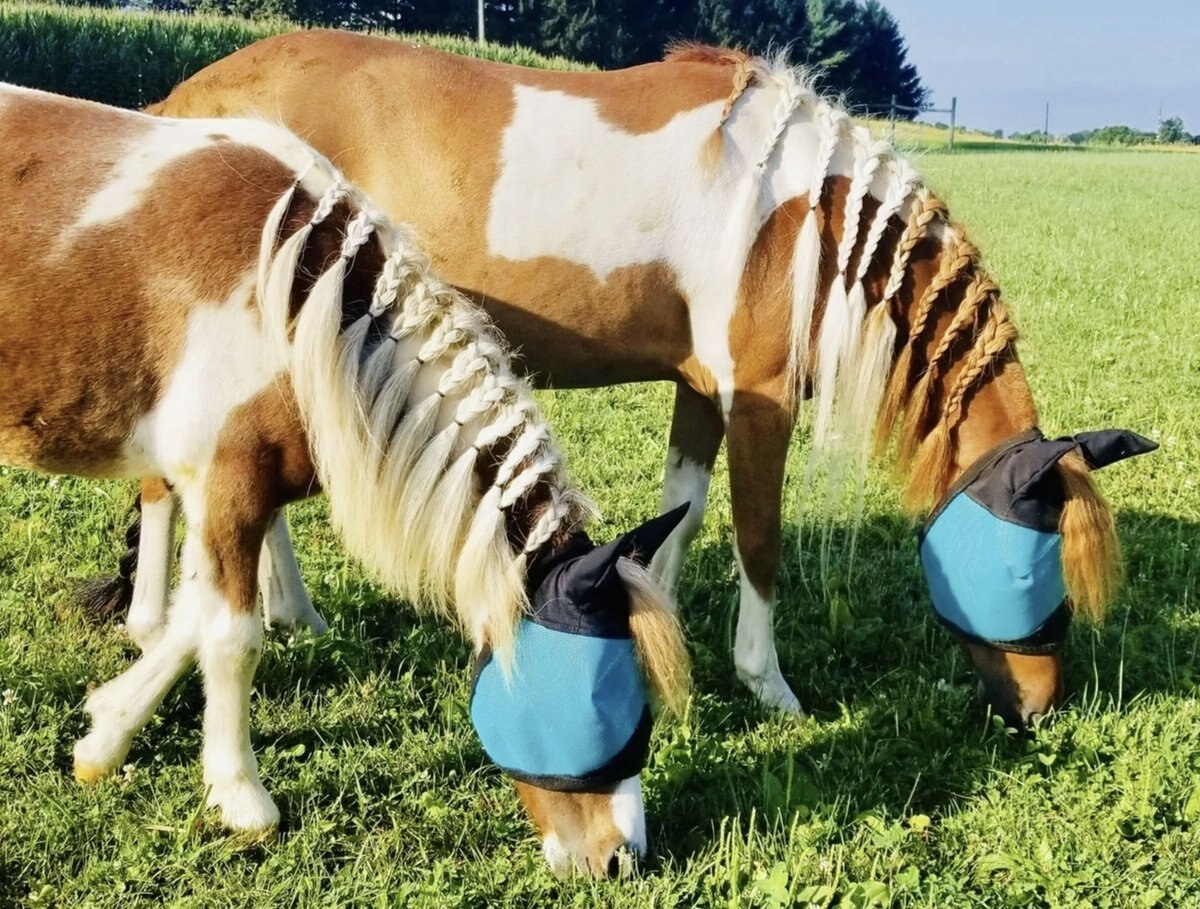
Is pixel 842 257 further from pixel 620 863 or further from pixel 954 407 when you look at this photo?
pixel 620 863

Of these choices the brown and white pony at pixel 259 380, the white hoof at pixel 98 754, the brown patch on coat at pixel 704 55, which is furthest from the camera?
the brown patch on coat at pixel 704 55

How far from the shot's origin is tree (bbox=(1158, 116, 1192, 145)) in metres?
71.8

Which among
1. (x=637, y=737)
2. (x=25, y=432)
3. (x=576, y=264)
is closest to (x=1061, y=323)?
(x=576, y=264)

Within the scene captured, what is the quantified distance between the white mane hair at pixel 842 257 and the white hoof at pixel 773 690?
2.48ft

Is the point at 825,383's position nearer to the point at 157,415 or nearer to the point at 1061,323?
the point at 157,415

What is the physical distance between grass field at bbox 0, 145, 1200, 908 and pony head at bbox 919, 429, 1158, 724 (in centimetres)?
26

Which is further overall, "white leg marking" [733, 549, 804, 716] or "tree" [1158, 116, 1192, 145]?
"tree" [1158, 116, 1192, 145]

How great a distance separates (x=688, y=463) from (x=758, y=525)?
0.53m

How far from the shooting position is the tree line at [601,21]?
4597 centimetres

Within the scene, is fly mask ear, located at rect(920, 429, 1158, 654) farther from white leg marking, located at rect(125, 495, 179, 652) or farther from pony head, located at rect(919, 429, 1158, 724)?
white leg marking, located at rect(125, 495, 179, 652)

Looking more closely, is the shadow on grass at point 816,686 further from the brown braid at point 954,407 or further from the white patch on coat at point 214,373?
the white patch on coat at point 214,373

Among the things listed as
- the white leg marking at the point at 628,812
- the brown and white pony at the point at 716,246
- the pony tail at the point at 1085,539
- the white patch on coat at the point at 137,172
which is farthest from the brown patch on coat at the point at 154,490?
the pony tail at the point at 1085,539

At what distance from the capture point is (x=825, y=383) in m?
3.12

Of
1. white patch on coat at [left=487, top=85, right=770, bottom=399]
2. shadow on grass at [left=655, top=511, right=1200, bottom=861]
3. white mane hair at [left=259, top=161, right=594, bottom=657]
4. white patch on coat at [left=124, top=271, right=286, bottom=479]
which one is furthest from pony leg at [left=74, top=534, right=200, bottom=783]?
white patch on coat at [left=487, top=85, right=770, bottom=399]
